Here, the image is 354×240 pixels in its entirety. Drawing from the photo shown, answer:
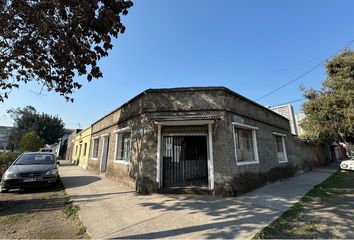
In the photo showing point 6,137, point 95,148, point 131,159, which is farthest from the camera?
point 6,137

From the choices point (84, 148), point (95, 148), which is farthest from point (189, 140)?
point (84, 148)

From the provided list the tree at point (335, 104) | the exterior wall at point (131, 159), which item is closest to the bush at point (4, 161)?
the exterior wall at point (131, 159)

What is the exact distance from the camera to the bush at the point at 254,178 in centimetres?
754

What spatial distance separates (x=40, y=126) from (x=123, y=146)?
3209 centimetres

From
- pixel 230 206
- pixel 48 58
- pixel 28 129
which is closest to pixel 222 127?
pixel 230 206

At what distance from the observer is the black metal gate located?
788 cm

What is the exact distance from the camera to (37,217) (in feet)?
16.8

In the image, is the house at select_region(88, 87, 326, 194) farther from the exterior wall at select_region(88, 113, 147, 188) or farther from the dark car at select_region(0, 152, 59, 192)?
the dark car at select_region(0, 152, 59, 192)

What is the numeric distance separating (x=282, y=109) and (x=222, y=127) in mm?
16628

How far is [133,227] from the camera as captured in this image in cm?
436

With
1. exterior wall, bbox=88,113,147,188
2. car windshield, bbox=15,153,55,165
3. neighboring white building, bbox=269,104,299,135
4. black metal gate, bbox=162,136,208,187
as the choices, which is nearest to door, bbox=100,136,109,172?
exterior wall, bbox=88,113,147,188

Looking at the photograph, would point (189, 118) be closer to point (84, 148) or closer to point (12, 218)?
point (12, 218)

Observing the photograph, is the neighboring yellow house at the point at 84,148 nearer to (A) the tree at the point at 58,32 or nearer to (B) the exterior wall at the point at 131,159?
(B) the exterior wall at the point at 131,159

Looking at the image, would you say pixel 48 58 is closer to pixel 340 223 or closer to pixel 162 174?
pixel 162 174
